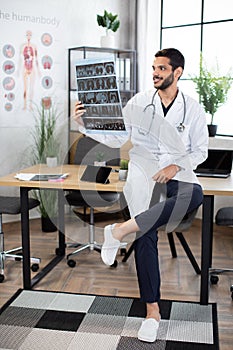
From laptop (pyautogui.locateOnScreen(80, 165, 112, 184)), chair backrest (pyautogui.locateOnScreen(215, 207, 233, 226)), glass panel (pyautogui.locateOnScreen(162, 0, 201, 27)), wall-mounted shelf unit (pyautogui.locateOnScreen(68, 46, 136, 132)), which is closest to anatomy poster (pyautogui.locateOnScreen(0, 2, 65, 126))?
wall-mounted shelf unit (pyautogui.locateOnScreen(68, 46, 136, 132))

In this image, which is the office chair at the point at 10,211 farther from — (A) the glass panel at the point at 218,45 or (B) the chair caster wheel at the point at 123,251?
(A) the glass panel at the point at 218,45

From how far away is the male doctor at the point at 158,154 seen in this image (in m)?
2.91

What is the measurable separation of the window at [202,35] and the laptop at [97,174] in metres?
2.15

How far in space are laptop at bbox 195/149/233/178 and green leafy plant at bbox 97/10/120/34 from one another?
2123 mm

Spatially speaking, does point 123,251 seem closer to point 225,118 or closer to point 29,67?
point 225,118

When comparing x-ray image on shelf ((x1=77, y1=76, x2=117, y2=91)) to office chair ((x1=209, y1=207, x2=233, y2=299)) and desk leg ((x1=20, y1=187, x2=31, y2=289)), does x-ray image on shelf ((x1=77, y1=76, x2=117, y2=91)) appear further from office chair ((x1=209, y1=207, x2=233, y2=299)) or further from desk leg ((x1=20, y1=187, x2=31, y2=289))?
office chair ((x1=209, y1=207, x2=233, y2=299))

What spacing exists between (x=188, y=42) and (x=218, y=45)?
0.39m

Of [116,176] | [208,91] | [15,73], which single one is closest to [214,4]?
[208,91]

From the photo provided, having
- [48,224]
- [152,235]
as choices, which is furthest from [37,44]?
[152,235]

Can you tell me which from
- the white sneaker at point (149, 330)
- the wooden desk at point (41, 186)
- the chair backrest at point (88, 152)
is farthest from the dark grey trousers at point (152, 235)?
the chair backrest at point (88, 152)

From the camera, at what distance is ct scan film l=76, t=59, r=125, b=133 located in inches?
120

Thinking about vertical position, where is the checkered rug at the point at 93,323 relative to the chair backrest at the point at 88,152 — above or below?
below

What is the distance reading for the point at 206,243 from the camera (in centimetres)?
Result: 317

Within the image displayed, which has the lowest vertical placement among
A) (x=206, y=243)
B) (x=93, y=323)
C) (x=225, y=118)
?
(x=93, y=323)
